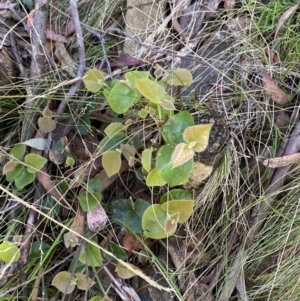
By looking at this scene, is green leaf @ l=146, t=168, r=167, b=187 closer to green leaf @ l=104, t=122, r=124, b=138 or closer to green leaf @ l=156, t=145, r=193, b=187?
green leaf @ l=156, t=145, r=193, b=187

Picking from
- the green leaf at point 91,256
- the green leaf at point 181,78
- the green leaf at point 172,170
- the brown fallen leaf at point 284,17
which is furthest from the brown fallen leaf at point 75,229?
the brown fallen leaf at point 284,17

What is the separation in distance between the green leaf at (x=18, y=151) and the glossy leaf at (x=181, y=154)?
45 centimetres

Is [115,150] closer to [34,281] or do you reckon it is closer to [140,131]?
[140,131]

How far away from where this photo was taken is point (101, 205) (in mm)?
1168

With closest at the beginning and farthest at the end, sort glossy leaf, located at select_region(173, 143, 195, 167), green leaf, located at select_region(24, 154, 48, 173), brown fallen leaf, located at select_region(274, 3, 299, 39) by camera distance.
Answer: glossy leaf, located at select_region(173, 143, 195, 167) → green leaf, located at select_region(24, 154, 48, 173) → brown fallen leaf, located at select_region(274, 3, 299, 39)

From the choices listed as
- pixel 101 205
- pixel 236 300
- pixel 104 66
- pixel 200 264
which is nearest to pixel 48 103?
pixel 104 66

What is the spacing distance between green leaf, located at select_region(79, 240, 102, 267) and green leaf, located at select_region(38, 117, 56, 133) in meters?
0.33

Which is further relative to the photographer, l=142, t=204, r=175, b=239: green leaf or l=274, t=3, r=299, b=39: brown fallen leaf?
l=274, t=3, r=299, b=39: brown fallen leaf

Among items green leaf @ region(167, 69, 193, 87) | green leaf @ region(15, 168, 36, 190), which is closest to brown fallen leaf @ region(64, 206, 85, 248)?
green leaf @ region(15, 168, 36, 190)

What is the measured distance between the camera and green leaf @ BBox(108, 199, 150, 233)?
3.65 ft

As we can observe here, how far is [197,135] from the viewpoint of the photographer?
944 mm

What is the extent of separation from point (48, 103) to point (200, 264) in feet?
2.02

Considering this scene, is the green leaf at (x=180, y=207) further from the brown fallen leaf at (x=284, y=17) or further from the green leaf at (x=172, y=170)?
the brown fallen leaf at (x=284, y=17)

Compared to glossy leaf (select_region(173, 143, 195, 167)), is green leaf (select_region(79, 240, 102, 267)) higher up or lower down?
lower down
